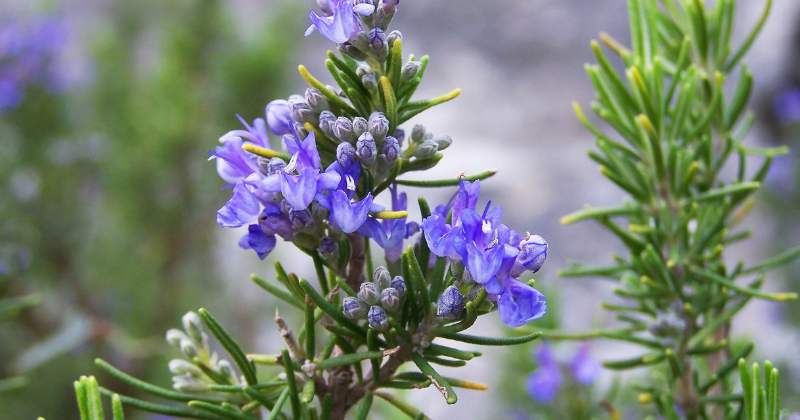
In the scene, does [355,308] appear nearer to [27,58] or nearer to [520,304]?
[520,304]

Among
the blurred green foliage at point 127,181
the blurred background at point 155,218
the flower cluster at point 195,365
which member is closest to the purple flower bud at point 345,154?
the flower cluster at point 195,365

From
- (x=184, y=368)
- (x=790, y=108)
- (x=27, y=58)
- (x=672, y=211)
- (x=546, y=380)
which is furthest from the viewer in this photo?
(x=790, y=108)

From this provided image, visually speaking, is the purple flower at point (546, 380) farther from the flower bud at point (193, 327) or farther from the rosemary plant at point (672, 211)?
the flower bud at point (193, 327)

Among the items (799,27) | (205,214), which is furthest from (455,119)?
(205,214)

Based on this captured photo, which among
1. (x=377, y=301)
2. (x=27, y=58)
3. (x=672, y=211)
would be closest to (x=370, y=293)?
(x=377, y=301)

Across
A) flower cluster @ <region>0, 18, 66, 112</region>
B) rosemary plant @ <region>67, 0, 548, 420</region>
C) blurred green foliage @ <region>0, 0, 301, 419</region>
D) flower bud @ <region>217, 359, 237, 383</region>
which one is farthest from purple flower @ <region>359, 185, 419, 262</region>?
flower cluster @ <region>0, 18, 66, 112</region>

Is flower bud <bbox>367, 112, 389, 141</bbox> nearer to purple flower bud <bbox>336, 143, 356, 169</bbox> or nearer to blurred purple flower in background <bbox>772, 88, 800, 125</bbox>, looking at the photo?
purple flower bud <bbox>336, 143, 356, 169</bbox>
